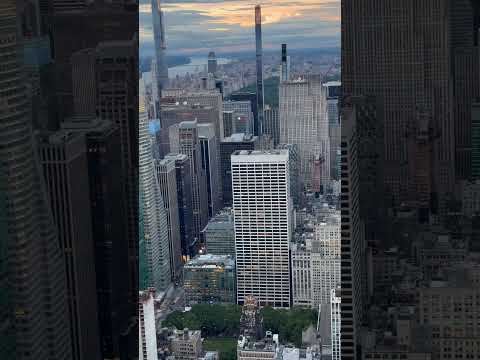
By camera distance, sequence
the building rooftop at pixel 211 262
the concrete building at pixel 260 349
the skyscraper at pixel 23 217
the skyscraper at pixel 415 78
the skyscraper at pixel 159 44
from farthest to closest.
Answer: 1. the skyscraper at pixel 415 78
2. the skyscraper at pixel 159 44
3. the building rooftop at pixel 211 262
4. the concrete building at pixel 260 349
5. the skyscraper at pixel 23 217

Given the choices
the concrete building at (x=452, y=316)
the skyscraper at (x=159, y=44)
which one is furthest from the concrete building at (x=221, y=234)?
the concrete building at (x=452, y=316)

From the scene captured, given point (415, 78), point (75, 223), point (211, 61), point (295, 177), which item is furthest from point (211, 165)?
point (415, 78)

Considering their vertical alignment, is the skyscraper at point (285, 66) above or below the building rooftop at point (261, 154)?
above

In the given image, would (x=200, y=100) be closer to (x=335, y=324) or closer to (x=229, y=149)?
(x=229, y=149)

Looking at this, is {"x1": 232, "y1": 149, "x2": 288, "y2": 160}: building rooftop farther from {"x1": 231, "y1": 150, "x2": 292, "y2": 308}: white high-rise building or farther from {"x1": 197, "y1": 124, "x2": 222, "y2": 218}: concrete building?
{"x1": 197, "y1": 124, "x2": 222, "y2": 218}: concrete building

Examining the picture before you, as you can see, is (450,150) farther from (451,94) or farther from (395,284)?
(395,284)

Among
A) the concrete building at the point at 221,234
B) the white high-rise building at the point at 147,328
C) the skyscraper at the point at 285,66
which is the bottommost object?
the white high-rise building at the point at 147,328

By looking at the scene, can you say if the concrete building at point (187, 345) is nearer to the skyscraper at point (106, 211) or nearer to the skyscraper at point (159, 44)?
the skyscraper at point (106, 211)

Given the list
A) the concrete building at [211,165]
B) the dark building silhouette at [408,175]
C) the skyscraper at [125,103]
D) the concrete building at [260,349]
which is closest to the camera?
the concrete building at [260,349]
